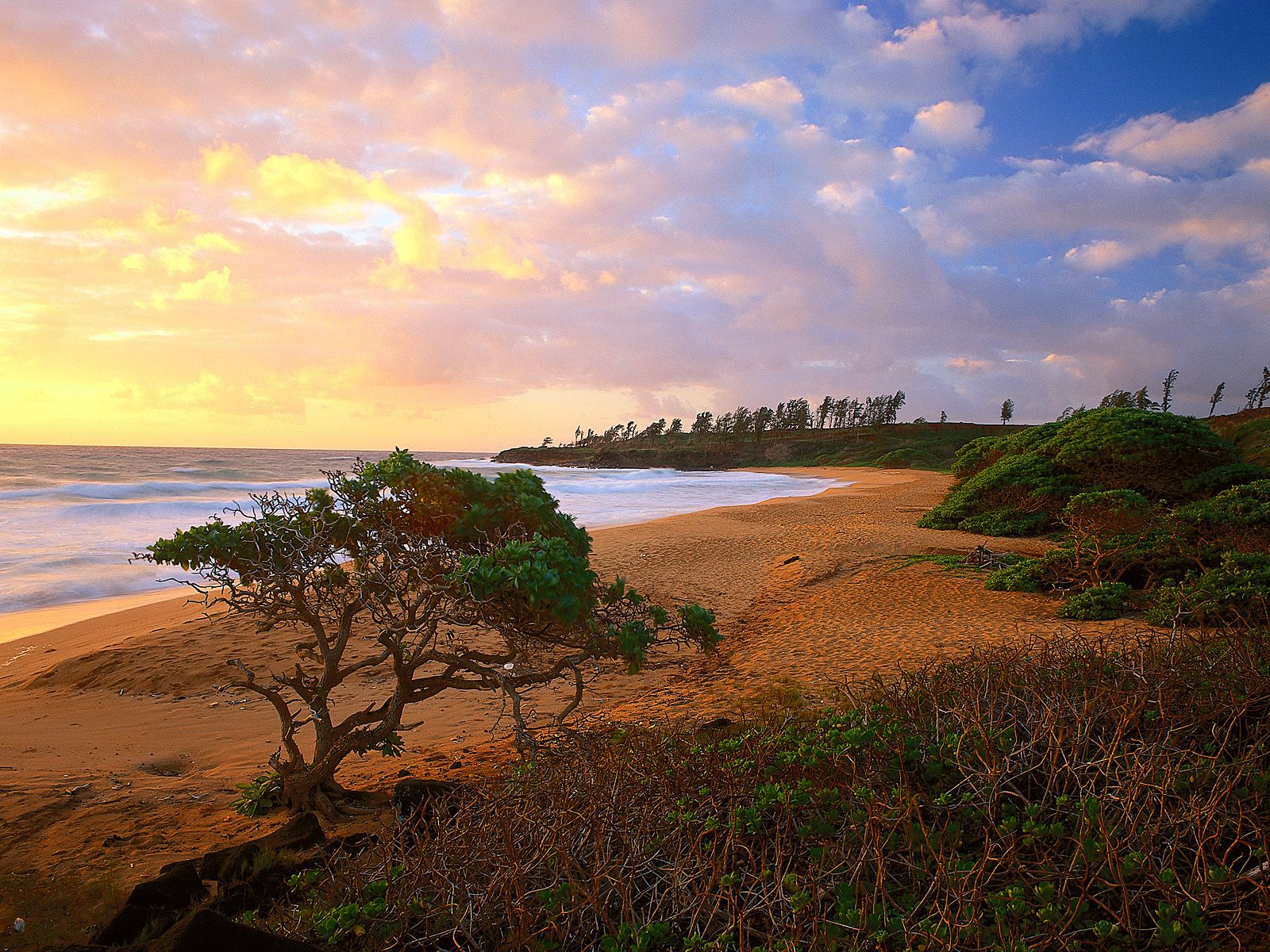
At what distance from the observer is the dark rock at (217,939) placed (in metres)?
2.59

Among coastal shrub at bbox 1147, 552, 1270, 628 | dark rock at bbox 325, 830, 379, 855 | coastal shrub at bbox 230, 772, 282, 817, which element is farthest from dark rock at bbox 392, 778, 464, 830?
coastal shrub at bbox 1147, 552, 1270, 628

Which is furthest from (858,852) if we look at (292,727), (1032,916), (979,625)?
(979,625)

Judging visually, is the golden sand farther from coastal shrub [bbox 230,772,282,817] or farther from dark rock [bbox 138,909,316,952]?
dark rock [bbox 138,909,316,952]

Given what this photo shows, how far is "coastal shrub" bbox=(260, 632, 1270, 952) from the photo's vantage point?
96.3 inches

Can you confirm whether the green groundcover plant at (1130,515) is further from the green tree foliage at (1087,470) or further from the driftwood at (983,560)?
the driftwood at (983,560)

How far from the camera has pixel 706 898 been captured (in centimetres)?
263

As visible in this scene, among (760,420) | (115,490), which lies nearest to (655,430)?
(760,420)

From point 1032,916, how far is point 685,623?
2683mm

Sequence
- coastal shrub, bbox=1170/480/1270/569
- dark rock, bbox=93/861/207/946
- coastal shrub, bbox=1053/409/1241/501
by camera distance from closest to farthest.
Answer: dark rock, bbox=93/861/207/946, coastal shrub, bbox=1170/480/1270/569, coastal shrub, bbox=1053/409/1241/501

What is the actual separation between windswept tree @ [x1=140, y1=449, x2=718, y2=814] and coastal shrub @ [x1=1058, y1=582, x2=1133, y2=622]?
7.52 metres

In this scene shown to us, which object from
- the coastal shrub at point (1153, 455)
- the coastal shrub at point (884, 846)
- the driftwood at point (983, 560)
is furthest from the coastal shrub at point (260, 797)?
the coastal shrub at point (1153, 455)

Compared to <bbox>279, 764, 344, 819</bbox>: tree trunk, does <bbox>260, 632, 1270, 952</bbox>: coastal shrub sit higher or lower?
higher

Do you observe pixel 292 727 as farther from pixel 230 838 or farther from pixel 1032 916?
pixel 1032 916

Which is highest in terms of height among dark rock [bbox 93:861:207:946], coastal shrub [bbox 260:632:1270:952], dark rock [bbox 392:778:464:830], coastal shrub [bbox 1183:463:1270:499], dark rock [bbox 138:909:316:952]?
coastal shrub [bbox 1183:463:1270:499]
